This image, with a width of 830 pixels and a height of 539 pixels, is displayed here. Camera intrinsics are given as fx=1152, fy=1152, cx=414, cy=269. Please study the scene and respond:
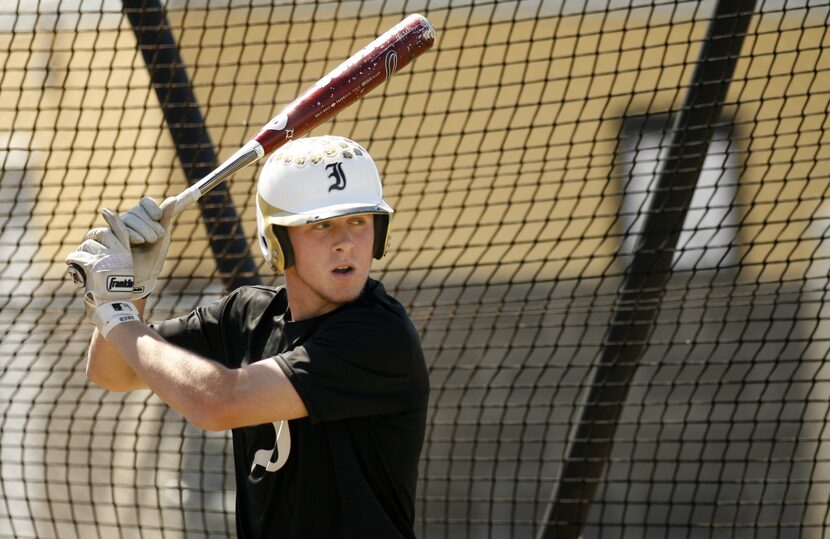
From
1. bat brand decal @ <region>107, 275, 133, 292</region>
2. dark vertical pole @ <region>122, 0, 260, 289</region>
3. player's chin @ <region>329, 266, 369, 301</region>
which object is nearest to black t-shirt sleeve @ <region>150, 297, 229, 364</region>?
bat brand decal @ <region>107, 275, 133, 292</region>

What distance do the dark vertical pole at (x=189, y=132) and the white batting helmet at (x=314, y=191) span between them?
158cm

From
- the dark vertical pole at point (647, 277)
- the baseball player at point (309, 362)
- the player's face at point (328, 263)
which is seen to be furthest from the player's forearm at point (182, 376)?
the dark vertical pole at point (647, 277)

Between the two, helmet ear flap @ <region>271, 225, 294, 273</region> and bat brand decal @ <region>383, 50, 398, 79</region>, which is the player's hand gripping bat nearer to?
bat brand decal @ <region>383, 50, 398, 79</region>

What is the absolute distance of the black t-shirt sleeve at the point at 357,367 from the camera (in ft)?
7.70

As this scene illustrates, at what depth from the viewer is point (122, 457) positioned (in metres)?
7.76

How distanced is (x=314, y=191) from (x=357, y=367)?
1.32ft

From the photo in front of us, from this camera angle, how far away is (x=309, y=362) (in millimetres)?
2359

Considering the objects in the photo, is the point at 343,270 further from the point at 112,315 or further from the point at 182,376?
the point at 112,315

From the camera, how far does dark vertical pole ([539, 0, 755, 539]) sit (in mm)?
3893

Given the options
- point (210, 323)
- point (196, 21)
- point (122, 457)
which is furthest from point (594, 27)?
point (210, 323)

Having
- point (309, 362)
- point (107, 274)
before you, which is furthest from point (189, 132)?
point (309, 362)

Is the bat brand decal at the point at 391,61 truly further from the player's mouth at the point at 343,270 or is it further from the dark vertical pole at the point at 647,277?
the dark vertical pole at the point at 647,277

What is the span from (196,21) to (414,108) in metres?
1.64

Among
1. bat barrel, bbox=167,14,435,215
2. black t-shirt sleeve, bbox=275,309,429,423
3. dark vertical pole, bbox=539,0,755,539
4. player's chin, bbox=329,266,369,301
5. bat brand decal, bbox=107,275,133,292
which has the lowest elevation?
dark vertical pole, bbox=539,0,755,539
